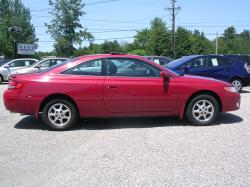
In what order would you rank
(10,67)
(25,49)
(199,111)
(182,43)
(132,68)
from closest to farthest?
1. (132,68)
2. (199,111)
3. (10,67)
4. (25,49)
5. (182,43)

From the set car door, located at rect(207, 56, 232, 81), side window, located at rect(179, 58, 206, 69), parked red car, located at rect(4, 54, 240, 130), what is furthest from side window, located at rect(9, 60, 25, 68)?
A: parked red car, located at rect(4, 54, 240, 130)

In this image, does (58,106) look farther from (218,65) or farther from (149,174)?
(218,65)

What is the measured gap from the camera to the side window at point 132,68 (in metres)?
7.95

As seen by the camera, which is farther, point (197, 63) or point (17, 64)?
point (17, 64)

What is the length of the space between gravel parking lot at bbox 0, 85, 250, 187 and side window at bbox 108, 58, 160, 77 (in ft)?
3.59

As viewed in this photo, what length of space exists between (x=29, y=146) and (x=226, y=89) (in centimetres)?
424

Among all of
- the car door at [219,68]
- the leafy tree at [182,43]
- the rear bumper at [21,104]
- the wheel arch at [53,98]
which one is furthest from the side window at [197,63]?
the leafy tree at [182,43]

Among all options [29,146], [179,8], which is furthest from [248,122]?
[179,8]

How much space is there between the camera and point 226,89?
8.31 meters

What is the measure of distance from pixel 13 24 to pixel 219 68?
72227mm

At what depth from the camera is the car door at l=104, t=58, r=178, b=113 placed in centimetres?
779

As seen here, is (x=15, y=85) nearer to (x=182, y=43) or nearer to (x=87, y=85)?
(x=87, y=85)

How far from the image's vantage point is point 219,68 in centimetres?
1395

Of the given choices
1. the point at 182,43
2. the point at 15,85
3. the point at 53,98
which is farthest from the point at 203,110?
the point at 182,43
